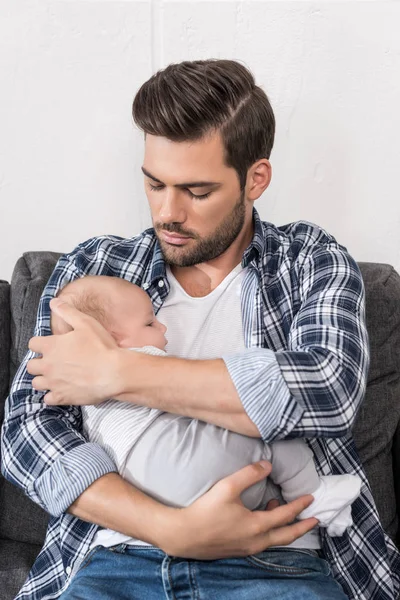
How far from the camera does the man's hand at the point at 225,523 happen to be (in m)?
1.36

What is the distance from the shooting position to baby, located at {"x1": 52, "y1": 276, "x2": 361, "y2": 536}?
4.61ft

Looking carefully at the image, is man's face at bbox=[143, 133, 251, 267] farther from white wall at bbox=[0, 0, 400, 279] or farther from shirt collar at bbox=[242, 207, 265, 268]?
white wall at bbox=[0, 0, 400, 279]

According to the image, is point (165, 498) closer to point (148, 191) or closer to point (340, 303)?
point (340, 303)

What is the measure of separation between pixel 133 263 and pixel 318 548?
31.5 inches

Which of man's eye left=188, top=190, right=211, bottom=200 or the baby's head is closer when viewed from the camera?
the baby's head

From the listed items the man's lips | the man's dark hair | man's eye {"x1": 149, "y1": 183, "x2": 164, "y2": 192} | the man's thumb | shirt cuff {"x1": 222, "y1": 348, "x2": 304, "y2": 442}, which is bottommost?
the man's thumb

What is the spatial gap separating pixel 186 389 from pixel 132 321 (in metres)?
0.26

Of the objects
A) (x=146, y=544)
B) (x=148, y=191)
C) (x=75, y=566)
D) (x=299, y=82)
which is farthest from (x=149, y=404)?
(x=299, y=82)

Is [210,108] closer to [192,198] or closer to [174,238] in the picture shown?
[192,198]

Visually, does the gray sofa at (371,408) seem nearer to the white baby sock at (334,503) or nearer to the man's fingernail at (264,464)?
the white baby sock at (334,503)

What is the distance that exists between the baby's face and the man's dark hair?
14.7 inches

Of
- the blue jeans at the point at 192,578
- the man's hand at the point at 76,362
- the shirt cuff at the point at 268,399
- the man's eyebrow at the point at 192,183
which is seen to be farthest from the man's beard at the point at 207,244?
the blue jeans at the point at 192,578

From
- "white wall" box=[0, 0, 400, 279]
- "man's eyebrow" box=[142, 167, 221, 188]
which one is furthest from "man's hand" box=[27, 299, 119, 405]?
"white wall" box=[0, 0, 400, 279]

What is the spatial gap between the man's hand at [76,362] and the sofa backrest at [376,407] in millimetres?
436
